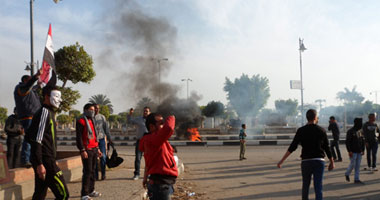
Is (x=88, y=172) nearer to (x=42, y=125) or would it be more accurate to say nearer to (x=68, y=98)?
(x=42, y=125)

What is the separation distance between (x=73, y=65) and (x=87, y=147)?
35.6 feet

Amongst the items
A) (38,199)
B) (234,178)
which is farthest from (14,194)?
(234,178)

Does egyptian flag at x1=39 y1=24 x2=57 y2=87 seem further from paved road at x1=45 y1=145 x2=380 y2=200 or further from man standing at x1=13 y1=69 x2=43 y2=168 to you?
paved road at x1=45 y1=145 x2=380 y2=200

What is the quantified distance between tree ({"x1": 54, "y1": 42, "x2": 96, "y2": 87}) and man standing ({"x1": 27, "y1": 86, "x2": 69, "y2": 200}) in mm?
11939

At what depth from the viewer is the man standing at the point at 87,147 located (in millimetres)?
5141

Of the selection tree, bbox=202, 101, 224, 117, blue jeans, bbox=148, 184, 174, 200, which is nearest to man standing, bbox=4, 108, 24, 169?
Result: blue jeans, bbox=148, 184, 174, 200

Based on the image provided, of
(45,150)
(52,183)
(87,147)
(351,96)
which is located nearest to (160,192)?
(52,183)

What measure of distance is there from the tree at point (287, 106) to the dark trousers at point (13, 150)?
291 feet

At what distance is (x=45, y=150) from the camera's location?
3861mm

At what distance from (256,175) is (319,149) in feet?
14.8

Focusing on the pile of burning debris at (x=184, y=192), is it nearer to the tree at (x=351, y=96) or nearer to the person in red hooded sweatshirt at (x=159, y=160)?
the person in red hooded sweatshirt at (x=159, y=160)

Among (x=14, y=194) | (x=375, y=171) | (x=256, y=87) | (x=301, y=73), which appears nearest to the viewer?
(x=14, y=194)

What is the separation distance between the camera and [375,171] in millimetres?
9133

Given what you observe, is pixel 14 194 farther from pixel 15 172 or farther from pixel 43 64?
pixel 43 64
